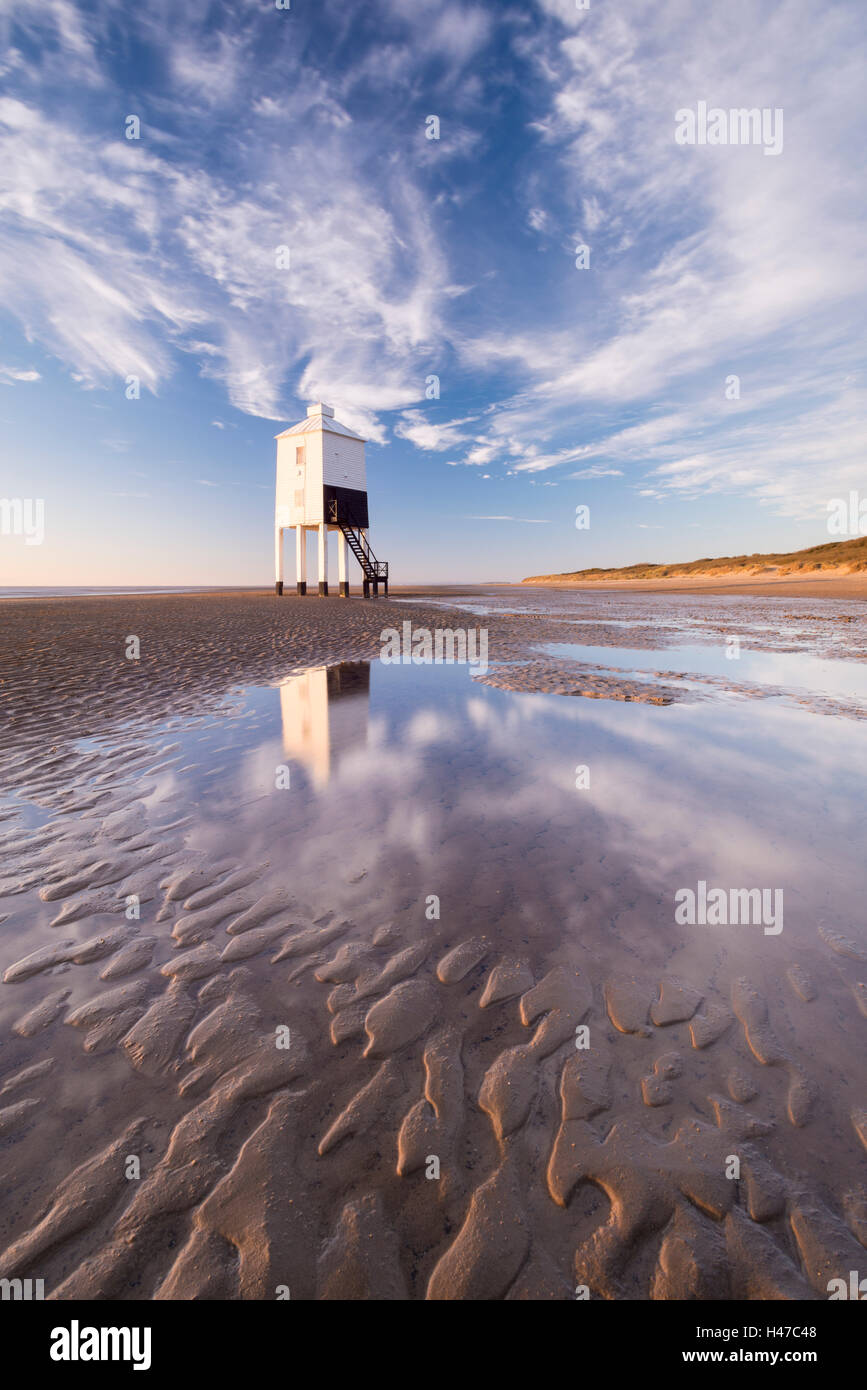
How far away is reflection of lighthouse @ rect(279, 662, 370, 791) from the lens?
23.1 feet

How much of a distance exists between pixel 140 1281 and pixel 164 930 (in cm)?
211

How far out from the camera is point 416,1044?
274cm

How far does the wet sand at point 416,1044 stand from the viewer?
6.08 ft

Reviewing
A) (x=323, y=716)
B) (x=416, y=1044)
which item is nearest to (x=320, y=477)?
(x=323, y=716)

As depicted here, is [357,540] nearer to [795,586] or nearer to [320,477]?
[320,477]

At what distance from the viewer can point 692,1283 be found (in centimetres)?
179

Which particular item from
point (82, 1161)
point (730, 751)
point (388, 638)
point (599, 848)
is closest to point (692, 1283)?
point (82, 1161)

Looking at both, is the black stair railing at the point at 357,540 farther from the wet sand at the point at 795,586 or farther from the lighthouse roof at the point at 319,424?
the wet sand at the point at 795,586

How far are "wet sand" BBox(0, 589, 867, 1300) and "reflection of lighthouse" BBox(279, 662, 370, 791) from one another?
625 millimetres

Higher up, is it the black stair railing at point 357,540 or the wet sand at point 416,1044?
the black stair railing at point 357,540

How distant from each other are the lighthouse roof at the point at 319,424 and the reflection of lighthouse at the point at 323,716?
26.5 m

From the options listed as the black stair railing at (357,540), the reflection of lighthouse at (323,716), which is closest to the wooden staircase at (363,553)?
the black stair railing at (357,540)
